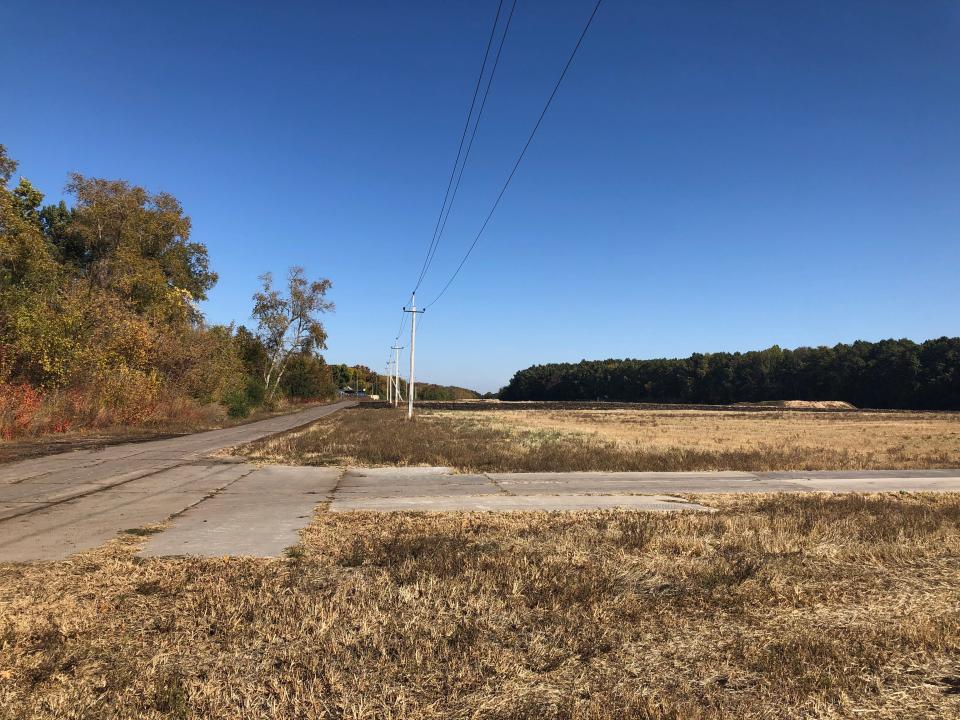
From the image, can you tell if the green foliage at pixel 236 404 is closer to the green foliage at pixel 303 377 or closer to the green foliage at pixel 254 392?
the green foliage at pixel 254 392

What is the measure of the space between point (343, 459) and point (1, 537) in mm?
9568

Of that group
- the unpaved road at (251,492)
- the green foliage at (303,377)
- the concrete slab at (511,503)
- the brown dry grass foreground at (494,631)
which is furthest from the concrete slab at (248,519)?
the green foliage at (303,377)

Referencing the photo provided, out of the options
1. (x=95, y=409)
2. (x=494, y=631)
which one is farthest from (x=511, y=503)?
(x=95, y=409)

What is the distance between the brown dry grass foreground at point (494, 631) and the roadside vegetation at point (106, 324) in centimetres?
1772

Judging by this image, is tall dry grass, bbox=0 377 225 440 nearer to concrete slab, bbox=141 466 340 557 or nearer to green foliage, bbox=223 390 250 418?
green foliage, bbox=223 390 250 418

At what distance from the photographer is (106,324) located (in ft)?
86.3

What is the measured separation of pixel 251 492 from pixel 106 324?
1989 centimetres

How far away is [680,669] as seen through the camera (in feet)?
12.9

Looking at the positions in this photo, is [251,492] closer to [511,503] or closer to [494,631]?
[511,503]

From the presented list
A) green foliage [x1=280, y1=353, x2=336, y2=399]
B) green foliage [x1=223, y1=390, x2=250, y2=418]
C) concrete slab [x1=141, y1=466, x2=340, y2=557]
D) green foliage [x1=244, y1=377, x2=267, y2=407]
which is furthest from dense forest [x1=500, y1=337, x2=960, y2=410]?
concrete slab [x1=141, y1=466, x2=340, y2=557]

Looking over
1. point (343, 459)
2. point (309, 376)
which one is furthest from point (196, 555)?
point (309, 376)

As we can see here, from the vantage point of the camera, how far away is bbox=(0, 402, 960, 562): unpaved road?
7391 mm

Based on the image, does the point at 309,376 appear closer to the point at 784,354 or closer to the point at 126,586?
the point at 126,586

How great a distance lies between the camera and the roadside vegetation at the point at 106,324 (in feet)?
67.8
